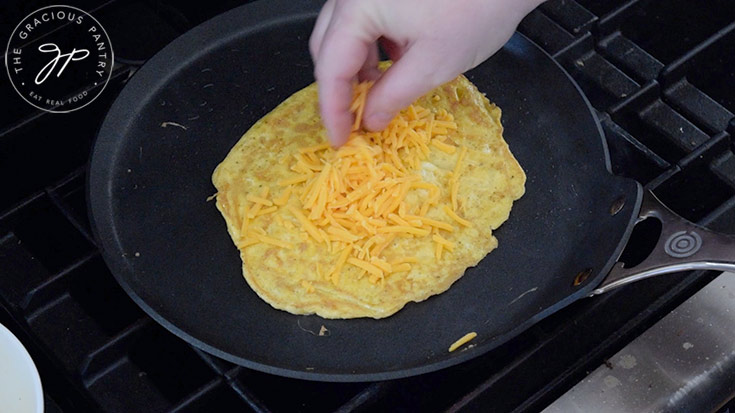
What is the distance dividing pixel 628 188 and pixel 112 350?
0.81 m

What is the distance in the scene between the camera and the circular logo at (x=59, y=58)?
1567mm

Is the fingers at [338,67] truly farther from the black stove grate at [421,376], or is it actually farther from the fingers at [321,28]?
the black stove grate at [421,376]

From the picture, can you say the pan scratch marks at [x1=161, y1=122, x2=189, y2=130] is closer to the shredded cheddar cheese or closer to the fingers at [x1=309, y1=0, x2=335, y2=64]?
the shredded cheddar cheese

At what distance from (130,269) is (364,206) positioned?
1.23 ft

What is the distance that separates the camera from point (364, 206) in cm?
138

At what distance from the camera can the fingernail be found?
4.20ft

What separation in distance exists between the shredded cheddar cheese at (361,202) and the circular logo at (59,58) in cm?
42

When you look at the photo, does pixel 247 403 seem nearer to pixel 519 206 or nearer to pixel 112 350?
pixel 112 350

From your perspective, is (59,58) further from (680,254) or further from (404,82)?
(680,254)

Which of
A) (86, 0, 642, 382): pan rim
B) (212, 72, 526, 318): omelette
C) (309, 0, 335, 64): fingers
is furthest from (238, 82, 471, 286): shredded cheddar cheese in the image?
(86, 0, 642, 382): pan rim

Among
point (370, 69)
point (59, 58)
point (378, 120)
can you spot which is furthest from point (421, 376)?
point (59, 58)

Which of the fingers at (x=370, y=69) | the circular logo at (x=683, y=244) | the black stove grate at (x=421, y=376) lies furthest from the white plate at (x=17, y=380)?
the circular logo at (x=683, y=244)

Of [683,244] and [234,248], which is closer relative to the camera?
[683,244]

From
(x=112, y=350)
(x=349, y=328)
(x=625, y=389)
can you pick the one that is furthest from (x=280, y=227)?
(x=625, y=389)
